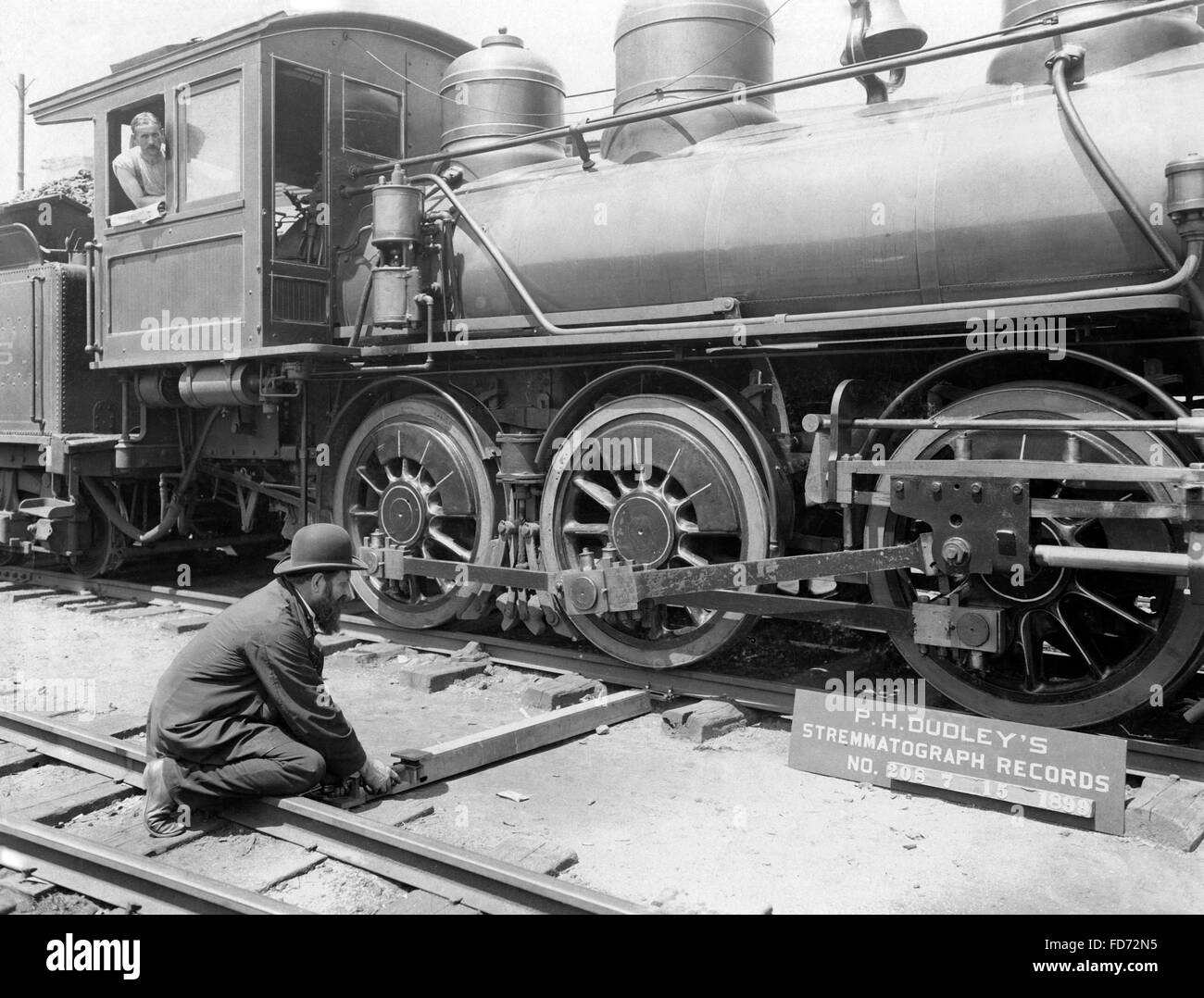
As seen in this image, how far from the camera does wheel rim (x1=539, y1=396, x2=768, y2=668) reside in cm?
492

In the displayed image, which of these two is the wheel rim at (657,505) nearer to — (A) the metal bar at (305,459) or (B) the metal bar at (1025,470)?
(B) the metal bar at (1025,470)

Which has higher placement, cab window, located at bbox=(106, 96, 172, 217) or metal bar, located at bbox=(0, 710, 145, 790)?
cab window, located at bbox=(106, 96, 172, 217)

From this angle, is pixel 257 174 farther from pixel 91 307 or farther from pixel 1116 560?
pixel 1116 560

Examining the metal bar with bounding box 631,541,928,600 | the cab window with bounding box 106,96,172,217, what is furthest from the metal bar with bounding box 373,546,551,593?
the cab window with bounding box 106,96,172,217

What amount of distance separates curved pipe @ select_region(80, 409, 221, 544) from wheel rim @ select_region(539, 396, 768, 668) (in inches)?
115

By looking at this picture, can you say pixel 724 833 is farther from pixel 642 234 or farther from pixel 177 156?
pixel 177 156

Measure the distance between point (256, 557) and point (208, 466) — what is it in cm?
210

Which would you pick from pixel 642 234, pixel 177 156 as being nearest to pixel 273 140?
pixel 177 156

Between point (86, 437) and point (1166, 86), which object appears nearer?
point (1166, 86)

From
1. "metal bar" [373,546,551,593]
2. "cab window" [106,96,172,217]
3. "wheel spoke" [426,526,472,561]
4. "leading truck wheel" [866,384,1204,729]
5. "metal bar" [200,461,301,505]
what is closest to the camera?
"leading truck wheel" [866,384,1204,729]

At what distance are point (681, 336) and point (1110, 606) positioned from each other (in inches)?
80.3

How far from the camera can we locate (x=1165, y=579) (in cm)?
406

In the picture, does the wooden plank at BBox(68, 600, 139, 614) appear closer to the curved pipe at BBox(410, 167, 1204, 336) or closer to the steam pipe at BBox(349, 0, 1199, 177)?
the curved pipe at BBox(410, 167, 1204, 336)

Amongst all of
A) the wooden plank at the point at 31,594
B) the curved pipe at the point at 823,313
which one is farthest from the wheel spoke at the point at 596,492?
the wooden plank at the point at 31,594
